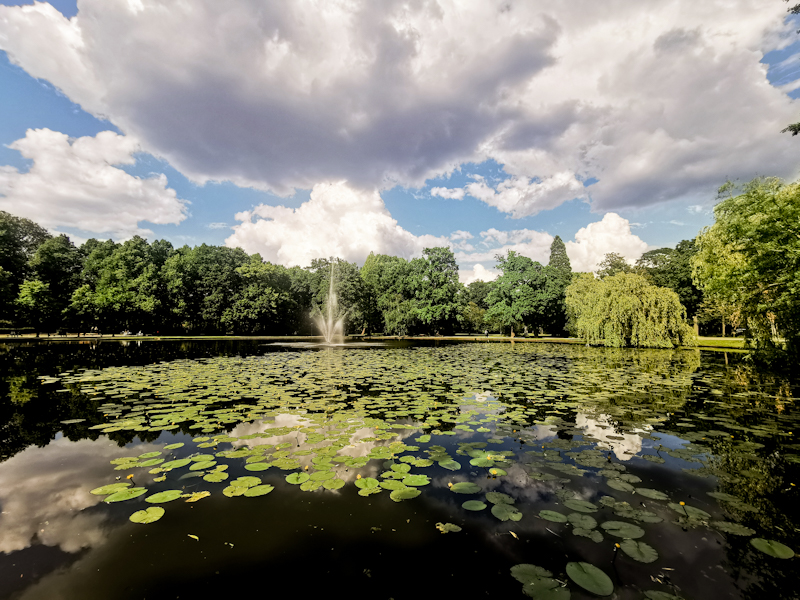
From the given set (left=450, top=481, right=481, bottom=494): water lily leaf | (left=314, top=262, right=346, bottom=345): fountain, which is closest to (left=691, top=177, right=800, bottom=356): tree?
(left=450, top=481, right=481, bottom=494): water lily leaf

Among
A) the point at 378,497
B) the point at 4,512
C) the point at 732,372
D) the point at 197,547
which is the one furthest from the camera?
the point at 732,372

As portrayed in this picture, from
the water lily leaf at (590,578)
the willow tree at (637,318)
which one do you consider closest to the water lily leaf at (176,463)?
the water lily leaf at (590,578)

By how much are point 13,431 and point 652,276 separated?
217ft

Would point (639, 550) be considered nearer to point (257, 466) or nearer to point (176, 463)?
point (257, 466)

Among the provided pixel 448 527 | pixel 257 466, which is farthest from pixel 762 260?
pixel 257 466

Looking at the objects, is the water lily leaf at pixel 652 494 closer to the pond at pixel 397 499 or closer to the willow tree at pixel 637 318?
the pond at pixel 397 499

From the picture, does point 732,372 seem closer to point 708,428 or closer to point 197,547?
point 708,428

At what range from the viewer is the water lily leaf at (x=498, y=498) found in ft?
11.6

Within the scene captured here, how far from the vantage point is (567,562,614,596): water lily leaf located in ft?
7.54

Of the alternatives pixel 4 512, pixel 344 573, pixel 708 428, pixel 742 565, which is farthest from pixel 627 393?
pixel 4 512

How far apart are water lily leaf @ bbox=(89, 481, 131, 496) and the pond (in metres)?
0.02

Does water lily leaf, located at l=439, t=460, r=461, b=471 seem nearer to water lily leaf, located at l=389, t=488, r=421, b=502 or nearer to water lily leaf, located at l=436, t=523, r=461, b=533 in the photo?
water lily leaf, located at l=389, t=488, r=421, b=502

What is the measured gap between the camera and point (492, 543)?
114 inches

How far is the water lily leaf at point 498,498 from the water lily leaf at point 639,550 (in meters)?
1.03
